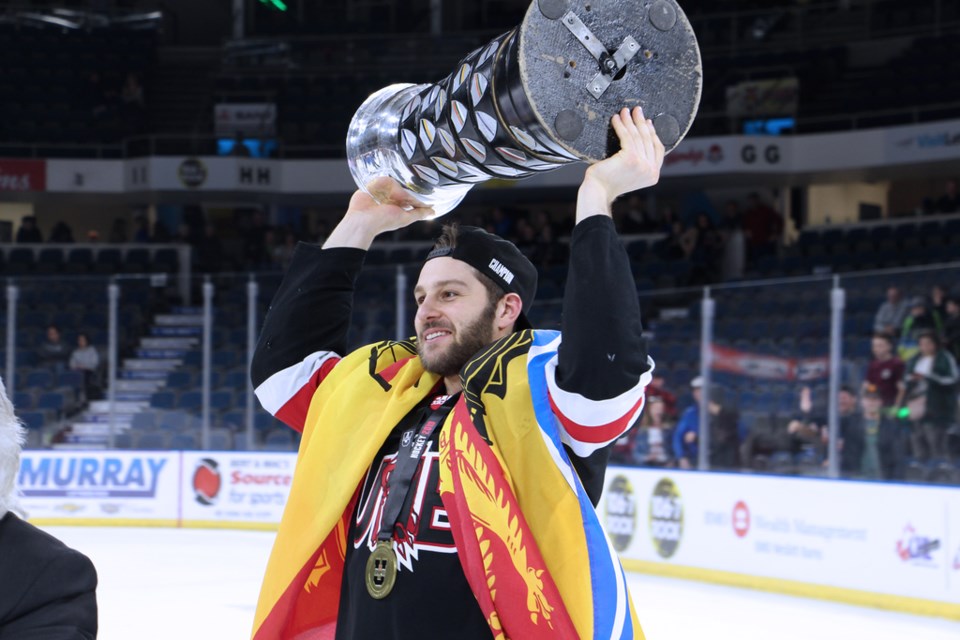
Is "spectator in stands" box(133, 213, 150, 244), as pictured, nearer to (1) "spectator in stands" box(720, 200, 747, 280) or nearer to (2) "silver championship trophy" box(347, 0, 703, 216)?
(1) "spectator in stands" box(720, 200, 747, 280)

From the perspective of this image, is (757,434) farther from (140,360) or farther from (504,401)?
(504,401)

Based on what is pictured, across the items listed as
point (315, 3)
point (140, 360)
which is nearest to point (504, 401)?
point (140, 360)

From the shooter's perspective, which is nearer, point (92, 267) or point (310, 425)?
point (310, 425)

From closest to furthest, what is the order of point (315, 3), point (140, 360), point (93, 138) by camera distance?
point (140, 360), point (93, 138), point (315, 3)

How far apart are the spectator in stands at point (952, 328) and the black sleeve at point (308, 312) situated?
4850 millimetres

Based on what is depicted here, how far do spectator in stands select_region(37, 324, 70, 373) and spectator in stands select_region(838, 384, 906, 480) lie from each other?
6057 mm

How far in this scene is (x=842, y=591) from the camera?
7.05 m

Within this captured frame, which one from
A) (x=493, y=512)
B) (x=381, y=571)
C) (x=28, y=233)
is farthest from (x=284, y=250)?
(x=493, y=512)

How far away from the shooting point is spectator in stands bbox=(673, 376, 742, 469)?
25.7ft

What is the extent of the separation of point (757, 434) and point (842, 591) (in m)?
1.07

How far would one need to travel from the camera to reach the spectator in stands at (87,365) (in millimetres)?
10250

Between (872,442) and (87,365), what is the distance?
20.4ft

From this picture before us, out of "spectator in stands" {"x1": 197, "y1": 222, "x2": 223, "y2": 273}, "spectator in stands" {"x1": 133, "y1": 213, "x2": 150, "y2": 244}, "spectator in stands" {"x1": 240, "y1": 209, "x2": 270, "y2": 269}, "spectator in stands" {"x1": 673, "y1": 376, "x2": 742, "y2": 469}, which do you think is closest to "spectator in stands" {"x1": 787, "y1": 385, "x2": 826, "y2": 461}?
"spectator in stands" {"x1": 673, "y1": 376, "x2": 742, "y2": 469}

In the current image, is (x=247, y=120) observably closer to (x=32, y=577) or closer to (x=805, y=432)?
(x=805, y=432)
